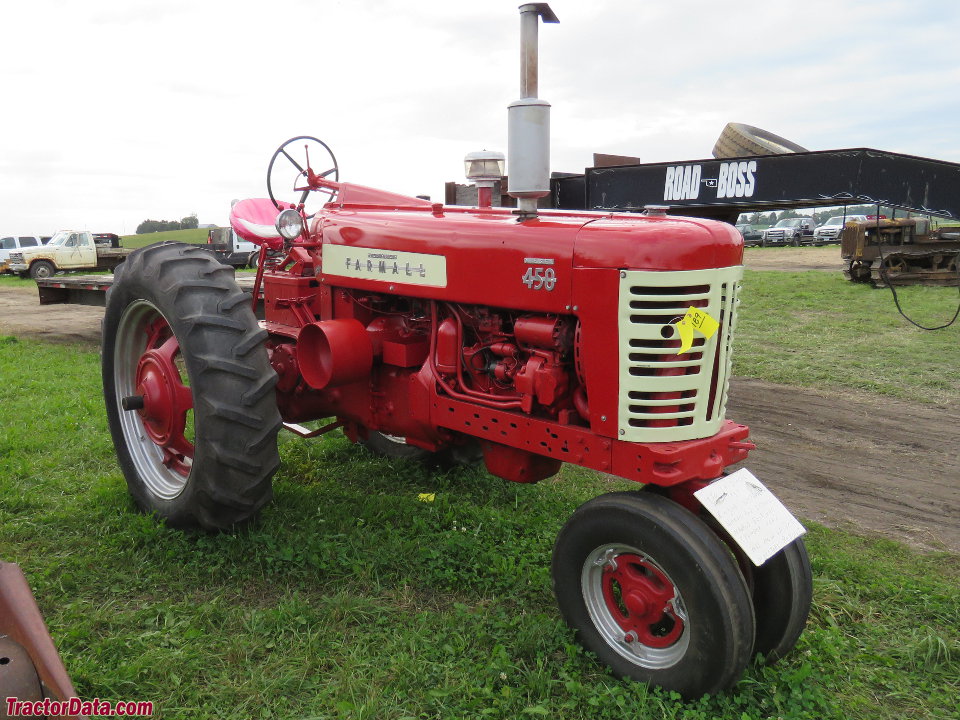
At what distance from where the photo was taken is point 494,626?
10.1 ft

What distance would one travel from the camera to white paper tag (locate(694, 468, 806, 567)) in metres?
2.56

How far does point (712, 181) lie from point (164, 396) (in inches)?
132

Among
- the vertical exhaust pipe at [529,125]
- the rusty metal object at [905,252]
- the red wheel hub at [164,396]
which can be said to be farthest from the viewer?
the rusty metal object at [905,252]

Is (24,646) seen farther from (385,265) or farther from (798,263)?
(798,263)

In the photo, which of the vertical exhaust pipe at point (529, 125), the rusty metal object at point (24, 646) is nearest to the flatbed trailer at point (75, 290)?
the vertical exhaust pipe at point (529, 125)

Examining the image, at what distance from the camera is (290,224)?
4016 mm

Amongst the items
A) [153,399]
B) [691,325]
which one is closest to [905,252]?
[691,325]

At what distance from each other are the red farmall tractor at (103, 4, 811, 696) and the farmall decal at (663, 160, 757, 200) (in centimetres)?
171

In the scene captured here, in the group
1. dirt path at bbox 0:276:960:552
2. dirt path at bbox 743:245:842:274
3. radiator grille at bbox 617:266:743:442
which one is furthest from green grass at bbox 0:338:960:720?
dirt path at bbox 743:245:842:274

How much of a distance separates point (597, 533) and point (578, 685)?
52 cm

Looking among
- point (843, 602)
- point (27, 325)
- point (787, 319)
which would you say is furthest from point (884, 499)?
point (27, 325)

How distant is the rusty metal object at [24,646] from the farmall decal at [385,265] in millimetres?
1822

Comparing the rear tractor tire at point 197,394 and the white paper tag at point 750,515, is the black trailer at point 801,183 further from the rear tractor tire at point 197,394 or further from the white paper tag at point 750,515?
the rear tractor tire at point 197,394

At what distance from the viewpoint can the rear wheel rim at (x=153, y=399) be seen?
3855mm
